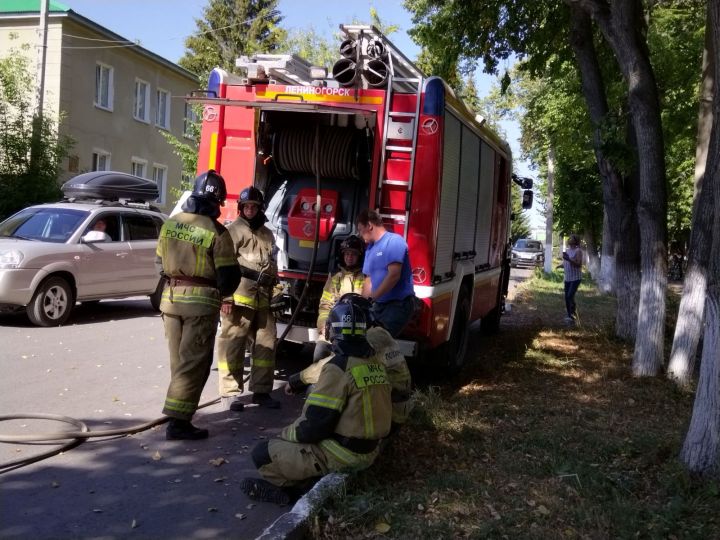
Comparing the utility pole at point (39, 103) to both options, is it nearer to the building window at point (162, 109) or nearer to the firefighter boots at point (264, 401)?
the building window at point (162, 109)

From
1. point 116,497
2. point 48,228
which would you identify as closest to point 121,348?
point 48,228

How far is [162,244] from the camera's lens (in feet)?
17.7

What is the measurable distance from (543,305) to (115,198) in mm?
10567

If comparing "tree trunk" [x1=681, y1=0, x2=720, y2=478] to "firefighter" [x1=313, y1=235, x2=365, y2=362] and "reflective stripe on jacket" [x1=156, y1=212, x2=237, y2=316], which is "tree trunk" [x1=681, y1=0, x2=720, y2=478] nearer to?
"firefighter" [x1=313, y1=235, x2=365, y2=362]

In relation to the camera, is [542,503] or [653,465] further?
[653,465]

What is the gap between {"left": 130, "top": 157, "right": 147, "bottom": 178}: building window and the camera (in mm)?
25922

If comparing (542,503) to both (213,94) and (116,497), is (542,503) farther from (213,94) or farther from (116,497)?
(213,94)

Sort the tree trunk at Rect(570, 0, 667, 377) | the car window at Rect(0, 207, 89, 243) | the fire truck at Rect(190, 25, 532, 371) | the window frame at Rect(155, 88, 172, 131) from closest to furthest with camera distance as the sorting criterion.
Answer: the fire truck at Rect(190, 25, 532, 371) < the tree trunk at Rect(570, 0, 667, 377) < the car window at Rect(0, 207, 89, 243) < the window frame at Rect(155, 88, 172, 131)

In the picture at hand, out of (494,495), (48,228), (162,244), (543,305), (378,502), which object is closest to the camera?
(378,502)

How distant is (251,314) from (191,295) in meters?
1.04

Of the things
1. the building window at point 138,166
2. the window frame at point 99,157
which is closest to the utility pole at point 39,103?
the window frame at point 99,157

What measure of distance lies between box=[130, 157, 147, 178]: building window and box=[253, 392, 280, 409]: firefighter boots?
21149 millimetres

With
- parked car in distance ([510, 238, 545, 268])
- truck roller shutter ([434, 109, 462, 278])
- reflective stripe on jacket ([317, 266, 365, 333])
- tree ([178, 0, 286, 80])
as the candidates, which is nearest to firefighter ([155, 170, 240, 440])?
reflective stripe on jacket ([317, 266, 365, 333])

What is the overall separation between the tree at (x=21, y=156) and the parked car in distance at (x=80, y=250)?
5.50m
